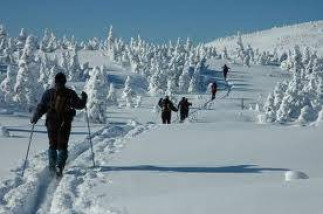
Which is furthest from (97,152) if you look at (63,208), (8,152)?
(63,208)

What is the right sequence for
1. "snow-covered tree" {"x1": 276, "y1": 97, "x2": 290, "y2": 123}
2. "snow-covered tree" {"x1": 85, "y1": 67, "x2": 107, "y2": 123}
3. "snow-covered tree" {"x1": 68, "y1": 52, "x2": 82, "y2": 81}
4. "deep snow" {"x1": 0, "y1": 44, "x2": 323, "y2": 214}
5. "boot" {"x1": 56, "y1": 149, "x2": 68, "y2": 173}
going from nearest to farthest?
"deep snow" {"x1": 0, "y1": 44, "x2": 323, "y2": 214}, "boot" {"x1": 56, "y1": 149, "x2": 68, "y2": 173}, "snow-covered tree" {"x1": 85, "y1": 67, "x2": 107, "y2": 123}, "snow-covered tree" {"x1": 276, "y1": 97, "x2": 290, "y2": 123}, "snow-covered tree" {"x1": 68, "y1": 52, "x2": 82, "y2": 81}

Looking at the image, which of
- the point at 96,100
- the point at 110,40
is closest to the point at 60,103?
the point at 96,100

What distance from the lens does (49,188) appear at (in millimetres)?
9602

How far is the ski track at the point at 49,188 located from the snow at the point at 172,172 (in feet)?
0.05

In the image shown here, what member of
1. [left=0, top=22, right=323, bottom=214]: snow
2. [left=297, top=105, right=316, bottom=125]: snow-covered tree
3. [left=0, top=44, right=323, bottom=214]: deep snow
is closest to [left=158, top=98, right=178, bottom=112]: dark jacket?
[left=0, top=22, right=323, bottom=214]: snow

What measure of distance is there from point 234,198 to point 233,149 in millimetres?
7510

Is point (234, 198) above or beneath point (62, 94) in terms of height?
beneath

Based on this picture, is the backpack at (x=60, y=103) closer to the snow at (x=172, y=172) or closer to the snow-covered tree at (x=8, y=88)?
the snow at (x=172, y=172)

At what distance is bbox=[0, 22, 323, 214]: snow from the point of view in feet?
23.1

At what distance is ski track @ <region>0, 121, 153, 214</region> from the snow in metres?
0.01

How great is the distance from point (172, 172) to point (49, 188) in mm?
2253

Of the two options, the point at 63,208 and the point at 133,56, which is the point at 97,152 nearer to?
the point at 63,208

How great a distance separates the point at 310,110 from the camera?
52.6m

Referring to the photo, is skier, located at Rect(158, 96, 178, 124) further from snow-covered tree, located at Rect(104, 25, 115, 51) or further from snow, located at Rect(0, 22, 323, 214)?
snow-covered tree, located at Rect(104, 25, 115, 51)
